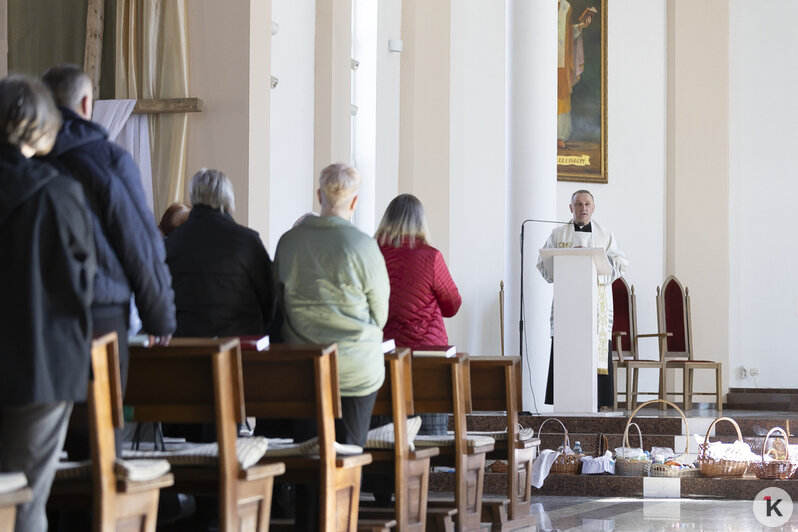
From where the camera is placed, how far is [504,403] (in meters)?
5.48

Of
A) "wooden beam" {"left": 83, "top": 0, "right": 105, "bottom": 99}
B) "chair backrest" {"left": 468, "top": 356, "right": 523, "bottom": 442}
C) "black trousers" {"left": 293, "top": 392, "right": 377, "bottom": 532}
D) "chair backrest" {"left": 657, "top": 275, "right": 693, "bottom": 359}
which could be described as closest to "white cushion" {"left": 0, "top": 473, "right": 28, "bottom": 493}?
"black trousers" {"left": 293, "top": 392, "right": 377, "bottom": 532}

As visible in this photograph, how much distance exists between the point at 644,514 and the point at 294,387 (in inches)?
134

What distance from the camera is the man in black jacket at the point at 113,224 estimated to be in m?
3.21

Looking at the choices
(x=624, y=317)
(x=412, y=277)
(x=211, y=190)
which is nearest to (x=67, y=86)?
(x=211, y=190)

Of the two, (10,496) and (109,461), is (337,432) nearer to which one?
(109,461)

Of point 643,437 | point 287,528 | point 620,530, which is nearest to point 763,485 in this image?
point 643,437

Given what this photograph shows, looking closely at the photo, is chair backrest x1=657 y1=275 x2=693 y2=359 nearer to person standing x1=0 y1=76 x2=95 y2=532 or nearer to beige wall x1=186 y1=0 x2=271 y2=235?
beige wall x1=186 y1=0 x2=271 y2=235

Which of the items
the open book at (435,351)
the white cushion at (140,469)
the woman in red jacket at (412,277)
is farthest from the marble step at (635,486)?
the white cushion at (140,469)

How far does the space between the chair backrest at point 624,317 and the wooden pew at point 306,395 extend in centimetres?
721

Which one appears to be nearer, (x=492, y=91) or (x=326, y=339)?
(x=326, y=339)

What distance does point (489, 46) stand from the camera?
11.8 metres

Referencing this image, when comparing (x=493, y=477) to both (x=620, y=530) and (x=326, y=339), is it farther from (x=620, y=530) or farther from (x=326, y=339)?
(x=326, y=339)

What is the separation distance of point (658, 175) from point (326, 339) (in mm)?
9133

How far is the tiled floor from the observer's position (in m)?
6.01
